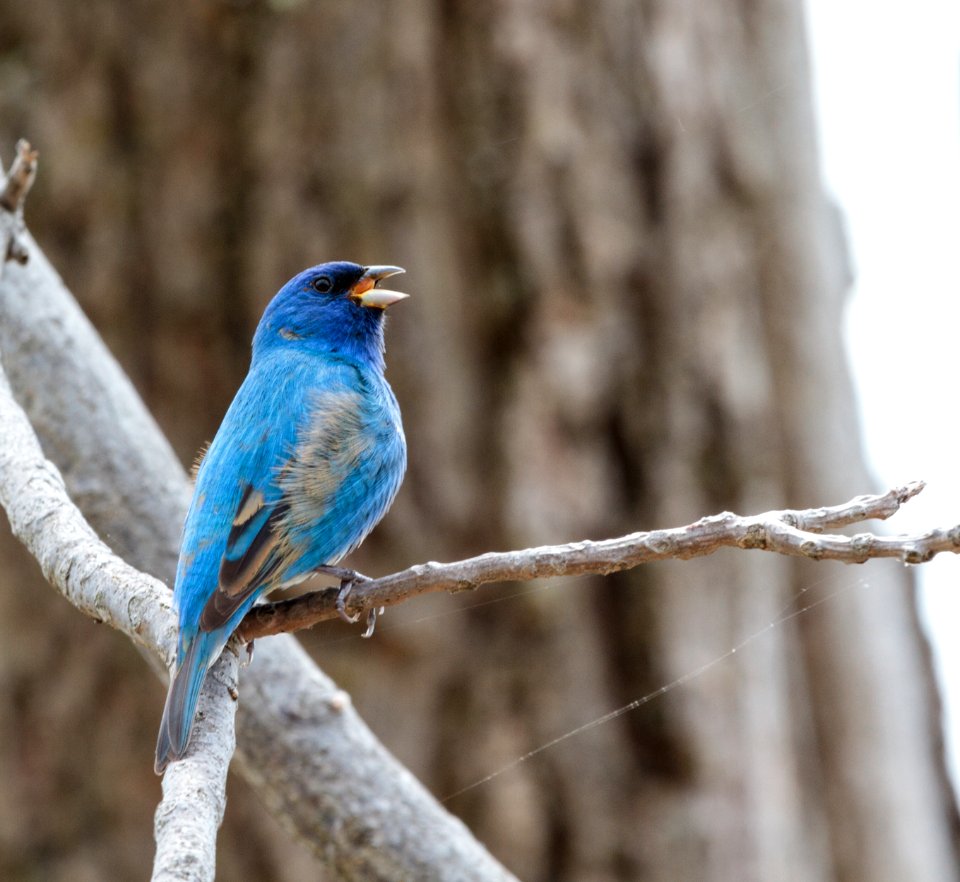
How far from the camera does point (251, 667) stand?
360 cm

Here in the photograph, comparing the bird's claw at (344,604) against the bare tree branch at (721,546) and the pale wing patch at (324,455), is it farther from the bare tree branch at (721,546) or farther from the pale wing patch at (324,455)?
the pale wing patch at (324,455)

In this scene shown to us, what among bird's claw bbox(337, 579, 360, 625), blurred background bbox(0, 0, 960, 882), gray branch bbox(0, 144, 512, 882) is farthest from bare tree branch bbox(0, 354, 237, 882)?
blurred background bbox(0, 0, 960, 882)

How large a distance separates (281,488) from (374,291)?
111 centimetres

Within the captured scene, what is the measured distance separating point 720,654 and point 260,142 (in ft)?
9.58

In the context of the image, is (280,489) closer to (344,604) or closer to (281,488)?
(281,488)

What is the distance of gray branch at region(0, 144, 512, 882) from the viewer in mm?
3465

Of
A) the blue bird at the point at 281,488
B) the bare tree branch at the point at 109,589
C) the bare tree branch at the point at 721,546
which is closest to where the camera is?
the bare tree branch at the point at 721,546

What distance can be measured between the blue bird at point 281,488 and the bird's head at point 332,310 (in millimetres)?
188

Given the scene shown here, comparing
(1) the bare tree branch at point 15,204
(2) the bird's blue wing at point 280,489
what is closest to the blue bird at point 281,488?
(2) the bird's blue wing at point 280,489

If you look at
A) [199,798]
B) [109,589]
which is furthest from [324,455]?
[199,798]

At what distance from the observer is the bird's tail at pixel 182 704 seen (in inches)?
94.1

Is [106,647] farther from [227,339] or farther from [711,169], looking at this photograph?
[711,169]

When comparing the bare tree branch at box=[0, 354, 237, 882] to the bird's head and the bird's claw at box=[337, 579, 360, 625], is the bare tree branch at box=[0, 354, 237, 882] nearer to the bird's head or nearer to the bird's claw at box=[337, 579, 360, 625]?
the bird's claw at box=[337, 579, 360, 625]

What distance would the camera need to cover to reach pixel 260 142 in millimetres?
5293
